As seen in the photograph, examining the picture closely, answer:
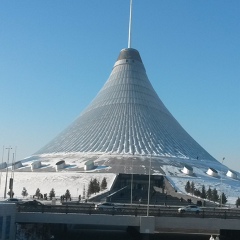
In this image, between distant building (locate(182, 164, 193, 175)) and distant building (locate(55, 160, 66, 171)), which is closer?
distant building (locate(182, 164, 193, 175))

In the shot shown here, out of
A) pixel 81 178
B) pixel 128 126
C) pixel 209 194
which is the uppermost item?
pixel 128 126

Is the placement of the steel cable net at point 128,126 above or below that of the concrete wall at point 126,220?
above

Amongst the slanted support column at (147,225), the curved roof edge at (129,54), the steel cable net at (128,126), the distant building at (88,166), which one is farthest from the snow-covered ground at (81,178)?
the curved roof edge at (129,54)

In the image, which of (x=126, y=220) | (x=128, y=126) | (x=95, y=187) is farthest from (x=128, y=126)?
(x=126, y=220)

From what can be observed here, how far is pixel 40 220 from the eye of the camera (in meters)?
20.3

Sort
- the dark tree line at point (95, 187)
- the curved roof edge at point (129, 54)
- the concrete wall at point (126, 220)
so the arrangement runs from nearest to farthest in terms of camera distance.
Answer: the concrete wall at point (126, 220)
the dark tree line at point (95, 187)
the curved roof edge at point (129, 54)

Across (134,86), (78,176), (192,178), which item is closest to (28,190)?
(78,176)

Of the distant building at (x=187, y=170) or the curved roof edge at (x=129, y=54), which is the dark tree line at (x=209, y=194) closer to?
the distant building at (x=187, y=170)

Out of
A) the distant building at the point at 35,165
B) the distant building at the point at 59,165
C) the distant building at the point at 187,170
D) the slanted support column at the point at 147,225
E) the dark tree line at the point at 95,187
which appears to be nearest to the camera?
the slanted support column at the point at 147,225

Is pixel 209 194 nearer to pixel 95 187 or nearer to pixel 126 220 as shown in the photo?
pixel 95 187

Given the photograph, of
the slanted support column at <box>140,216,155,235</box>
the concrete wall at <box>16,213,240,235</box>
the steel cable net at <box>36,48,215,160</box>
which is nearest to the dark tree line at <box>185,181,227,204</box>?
the steel cable net at <box>36,48,215,160</box>

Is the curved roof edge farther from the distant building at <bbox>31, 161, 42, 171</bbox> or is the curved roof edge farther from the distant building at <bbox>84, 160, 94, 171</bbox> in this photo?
the distant building at <bbox>84, 160, 94, 171</bbox>

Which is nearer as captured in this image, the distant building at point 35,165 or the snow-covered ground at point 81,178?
the snow-covered ground at point 81,178

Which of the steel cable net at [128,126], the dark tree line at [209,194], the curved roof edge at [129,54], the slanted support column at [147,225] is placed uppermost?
the curved roof edge at [129,54]
